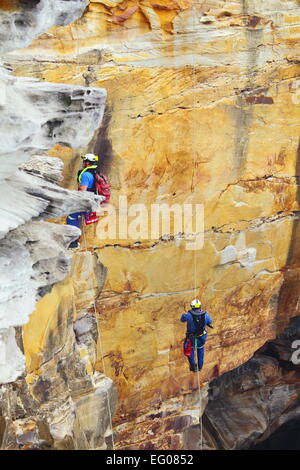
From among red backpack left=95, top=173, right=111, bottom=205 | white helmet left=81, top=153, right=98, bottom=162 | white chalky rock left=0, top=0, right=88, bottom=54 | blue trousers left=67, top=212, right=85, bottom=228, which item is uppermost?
white chalky rock left=0, top=0, right=88, bottom=54

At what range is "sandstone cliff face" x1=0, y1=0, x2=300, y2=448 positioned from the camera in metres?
11.9

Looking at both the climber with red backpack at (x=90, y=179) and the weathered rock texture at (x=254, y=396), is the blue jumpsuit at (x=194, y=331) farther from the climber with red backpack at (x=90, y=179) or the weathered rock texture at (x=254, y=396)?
the weathered rock texture at (x=254, y=396)

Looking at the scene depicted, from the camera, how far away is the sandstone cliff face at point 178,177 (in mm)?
11938

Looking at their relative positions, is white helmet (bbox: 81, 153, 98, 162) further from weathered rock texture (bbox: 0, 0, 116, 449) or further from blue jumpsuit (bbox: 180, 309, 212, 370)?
blue jumpsuit (bbox: 180, 309, 212, 370)

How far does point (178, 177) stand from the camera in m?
13.3

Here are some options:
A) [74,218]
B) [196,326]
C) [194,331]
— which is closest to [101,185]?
[74,218]

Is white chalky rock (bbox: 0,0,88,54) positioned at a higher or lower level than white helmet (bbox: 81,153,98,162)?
higher

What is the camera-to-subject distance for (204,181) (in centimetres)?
1363

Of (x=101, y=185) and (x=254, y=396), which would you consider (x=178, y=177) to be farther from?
(x=254, y=396)

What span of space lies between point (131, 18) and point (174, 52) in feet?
3.30

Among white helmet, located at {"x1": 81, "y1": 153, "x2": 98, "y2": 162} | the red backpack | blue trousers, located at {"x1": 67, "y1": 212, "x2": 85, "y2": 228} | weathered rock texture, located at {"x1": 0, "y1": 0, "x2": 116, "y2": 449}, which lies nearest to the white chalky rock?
weathered rock texture, located at {"x1": 0, "y1": 0, "x2": 116, "y2": 449}

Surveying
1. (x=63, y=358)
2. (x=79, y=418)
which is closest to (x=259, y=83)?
(x=63, y=358)

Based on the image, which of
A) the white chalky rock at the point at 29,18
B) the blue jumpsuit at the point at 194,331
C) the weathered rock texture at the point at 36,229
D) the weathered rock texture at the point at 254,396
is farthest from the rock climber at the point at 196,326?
the white chalky rock at the point at 29,18

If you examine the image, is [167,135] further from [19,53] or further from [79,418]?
[79,418]
